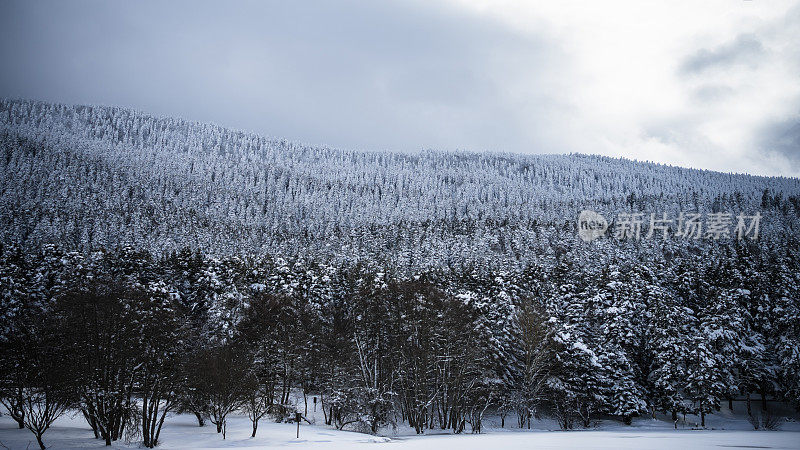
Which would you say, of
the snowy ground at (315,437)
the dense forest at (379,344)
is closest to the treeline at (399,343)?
the dense forest at (379,344)

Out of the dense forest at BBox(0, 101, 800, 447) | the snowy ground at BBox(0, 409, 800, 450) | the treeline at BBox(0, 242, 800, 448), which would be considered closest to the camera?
the snowy ground at BBox(0, 409, 800, 450)

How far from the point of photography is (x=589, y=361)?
44906 millimetres

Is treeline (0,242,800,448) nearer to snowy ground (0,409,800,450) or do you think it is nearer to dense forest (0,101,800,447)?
dense forest (0,101,800,447)

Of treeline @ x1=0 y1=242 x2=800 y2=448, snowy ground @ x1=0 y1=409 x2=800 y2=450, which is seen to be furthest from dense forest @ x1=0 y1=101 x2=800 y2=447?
snowy ground @ x1=0 y1=409 x2=800 y2=450

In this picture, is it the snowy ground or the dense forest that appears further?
the dense forest

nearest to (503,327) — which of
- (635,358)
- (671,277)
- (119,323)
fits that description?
(635,358)

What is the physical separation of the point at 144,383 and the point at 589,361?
36.5 m

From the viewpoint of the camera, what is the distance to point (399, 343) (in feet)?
132

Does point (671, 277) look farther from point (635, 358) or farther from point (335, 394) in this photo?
point (335, 394)

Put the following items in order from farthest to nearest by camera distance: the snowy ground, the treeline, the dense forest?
the treeline
the dense forest
the snowy ground

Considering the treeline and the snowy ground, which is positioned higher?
the treeline

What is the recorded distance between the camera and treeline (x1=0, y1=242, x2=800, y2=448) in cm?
2912

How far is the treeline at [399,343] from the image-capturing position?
29125mm

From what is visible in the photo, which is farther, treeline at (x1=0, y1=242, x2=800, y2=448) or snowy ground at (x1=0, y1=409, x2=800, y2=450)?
treeline at (x1=0, y1=242, x2=800, y2=448)
